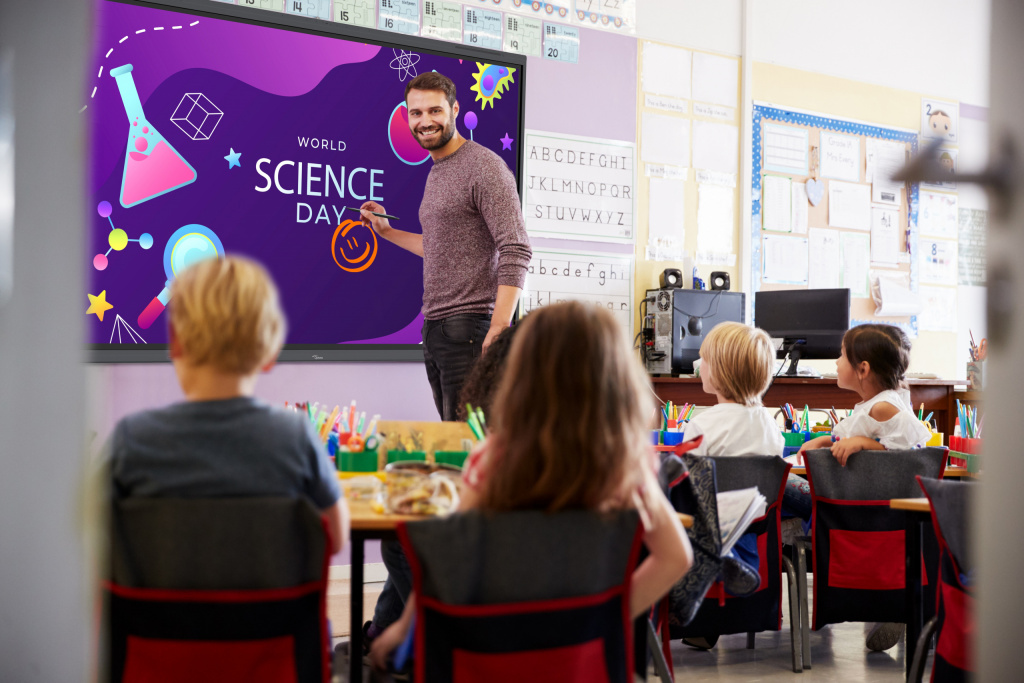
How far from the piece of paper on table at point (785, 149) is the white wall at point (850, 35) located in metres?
0.42

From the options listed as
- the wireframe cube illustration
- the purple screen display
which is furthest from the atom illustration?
the wireframe cube illustration

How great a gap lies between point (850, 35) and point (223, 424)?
18.8 feet

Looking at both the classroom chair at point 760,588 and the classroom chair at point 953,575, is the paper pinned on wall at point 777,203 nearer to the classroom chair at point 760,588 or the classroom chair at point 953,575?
the classroom chair at point 760,588

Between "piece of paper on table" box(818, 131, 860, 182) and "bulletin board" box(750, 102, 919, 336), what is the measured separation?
0.05 ft

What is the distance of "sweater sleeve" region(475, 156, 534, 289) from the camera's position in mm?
2824

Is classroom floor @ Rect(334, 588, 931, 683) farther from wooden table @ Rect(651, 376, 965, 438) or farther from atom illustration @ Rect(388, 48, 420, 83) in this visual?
atom illustration @ Rect(388, 48, 420, 83)

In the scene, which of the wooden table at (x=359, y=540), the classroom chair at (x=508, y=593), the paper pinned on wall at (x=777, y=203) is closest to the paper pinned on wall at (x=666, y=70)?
the paper pinned on wall at (x=777, y=203)

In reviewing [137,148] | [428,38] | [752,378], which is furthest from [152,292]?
[752,378]

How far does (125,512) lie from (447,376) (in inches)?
69.8

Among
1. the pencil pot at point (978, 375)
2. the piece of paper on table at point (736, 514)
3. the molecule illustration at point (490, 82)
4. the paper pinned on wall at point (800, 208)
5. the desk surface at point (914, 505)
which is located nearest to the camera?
the pencil pot at point (978, 375)

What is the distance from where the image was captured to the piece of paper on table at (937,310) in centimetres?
619

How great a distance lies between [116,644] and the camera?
3.82ft

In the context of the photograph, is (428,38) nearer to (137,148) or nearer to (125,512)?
(137,148)

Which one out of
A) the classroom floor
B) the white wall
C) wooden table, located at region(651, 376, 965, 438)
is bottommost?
the classroom floor
